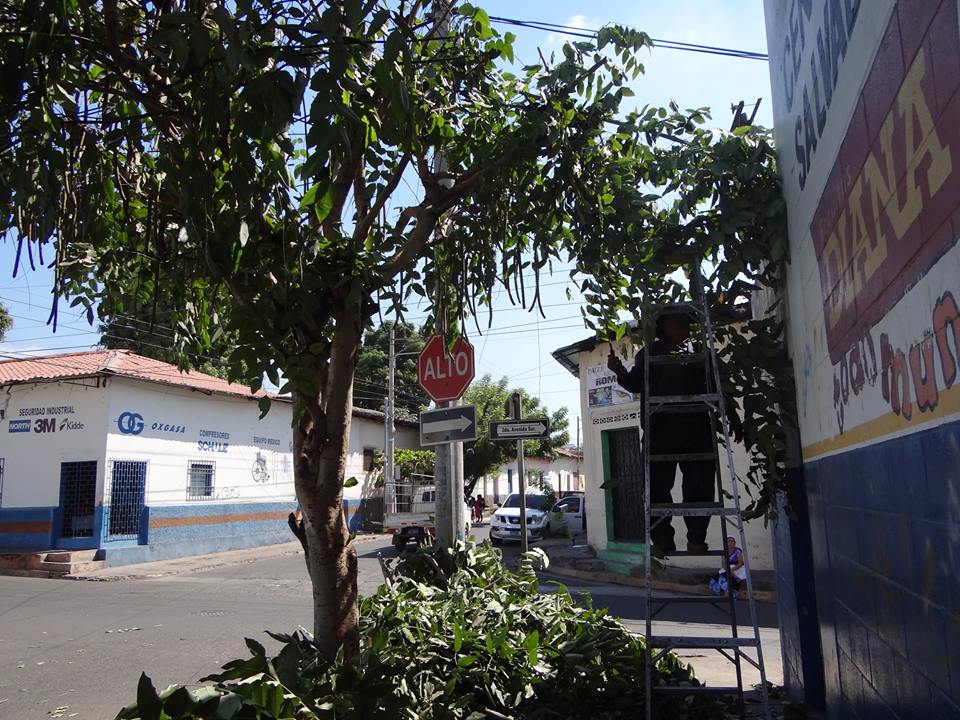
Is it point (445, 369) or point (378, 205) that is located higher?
point (378, 205)

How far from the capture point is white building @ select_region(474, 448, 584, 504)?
45656 millimetres

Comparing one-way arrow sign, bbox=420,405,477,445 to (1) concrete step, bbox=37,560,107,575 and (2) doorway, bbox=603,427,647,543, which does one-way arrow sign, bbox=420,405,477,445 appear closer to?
(2) doorway, bbox=603,427,647,543

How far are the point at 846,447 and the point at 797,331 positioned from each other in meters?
1.33

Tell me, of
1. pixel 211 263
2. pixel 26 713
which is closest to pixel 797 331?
pixel 211 263

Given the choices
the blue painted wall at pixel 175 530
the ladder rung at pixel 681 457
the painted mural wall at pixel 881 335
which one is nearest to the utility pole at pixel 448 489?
the ladder rung at pixel 681 457

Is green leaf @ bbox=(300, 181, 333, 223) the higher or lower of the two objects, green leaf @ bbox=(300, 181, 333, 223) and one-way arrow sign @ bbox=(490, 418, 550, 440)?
the higher

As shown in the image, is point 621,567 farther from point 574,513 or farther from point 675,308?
point 574,513

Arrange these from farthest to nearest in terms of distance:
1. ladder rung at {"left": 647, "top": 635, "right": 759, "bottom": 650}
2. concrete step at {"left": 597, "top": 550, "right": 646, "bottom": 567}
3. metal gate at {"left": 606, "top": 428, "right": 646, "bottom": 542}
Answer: metal gate at {"left": 606, "top": 428, "right": 646, "bottom": 542}
concrete step at {"left": 597, "top": 550, "right": 646, "bottom": 567}
ladder rung at {"left": 647, "top": 635, "right": 759, "bottom": 650}

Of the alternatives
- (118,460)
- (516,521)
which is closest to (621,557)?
(516,521)

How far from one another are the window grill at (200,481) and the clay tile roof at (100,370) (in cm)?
203

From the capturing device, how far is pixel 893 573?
280 cm

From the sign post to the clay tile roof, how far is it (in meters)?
11.4

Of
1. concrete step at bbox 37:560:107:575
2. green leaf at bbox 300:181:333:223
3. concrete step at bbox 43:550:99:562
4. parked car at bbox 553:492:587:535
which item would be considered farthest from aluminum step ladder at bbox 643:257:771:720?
parked car at bbox 553:492:587:535

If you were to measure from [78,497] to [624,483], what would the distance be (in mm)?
12254
